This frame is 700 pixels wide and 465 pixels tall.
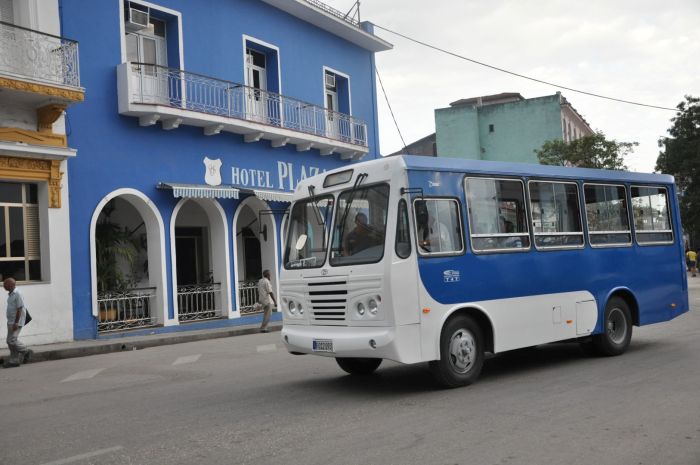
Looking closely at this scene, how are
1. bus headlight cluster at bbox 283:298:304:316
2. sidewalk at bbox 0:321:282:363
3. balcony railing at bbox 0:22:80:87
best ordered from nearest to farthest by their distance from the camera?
bus headlight cluster at bbox 283:298:304:316 → sidewalk at bbox 0:321:282:363 → balcony railing at bbox 0:22:80:87

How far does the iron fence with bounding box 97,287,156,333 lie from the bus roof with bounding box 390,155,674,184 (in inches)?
445

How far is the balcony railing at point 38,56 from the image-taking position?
49.3ft

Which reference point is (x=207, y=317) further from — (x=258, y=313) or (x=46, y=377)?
(x=46, y=377)

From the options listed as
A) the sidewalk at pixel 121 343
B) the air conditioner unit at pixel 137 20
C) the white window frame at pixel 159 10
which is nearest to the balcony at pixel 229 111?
the white window frame at pixel 159 10

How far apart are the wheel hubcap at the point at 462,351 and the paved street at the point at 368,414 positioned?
0.30 m

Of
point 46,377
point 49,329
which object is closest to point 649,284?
point 46,377

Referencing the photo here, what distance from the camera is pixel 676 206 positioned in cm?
1210

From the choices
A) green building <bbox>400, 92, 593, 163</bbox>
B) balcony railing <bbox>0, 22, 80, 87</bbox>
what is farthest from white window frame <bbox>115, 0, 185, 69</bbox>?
green building <bbox>400, 92, 593, 163</bbox>

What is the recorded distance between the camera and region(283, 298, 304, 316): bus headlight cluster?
28.8ft

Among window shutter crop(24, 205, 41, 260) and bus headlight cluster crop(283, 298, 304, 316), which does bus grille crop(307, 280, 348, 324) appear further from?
window shutter crop(24, 205, 41, 260)

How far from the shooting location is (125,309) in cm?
1788

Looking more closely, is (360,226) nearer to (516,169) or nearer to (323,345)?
(323,345)

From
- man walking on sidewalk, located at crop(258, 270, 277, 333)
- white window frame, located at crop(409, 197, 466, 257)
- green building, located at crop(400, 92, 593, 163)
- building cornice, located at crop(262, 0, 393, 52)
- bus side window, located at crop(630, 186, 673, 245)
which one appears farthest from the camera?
green building, located at crop(400, 92, 593, 163)

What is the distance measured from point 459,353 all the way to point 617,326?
3.68 meters
